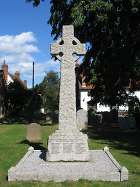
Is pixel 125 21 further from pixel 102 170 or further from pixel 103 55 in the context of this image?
pixel 102 170

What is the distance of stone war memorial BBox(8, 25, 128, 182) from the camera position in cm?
1178

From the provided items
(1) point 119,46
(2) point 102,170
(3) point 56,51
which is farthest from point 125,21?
(2) point 102,170

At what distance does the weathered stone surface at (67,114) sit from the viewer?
45.6ft

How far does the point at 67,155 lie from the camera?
13.9 m

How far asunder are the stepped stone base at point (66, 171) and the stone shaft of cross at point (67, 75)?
4.35 feet

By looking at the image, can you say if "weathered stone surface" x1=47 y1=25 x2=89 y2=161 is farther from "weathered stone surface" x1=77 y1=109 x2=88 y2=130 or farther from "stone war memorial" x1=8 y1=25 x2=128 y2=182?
"weathered stone surface" x1=77 y1=109 x2=88 y2=130

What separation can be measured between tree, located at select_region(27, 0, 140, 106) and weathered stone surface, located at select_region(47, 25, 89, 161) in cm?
1380

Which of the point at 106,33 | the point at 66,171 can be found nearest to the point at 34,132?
the point at 66,171

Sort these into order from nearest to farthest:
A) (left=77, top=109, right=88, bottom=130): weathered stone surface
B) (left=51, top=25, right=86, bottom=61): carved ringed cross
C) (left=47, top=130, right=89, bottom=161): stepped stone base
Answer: (left=47, top=130, right=89, bottom=161): stepped stone base, (left=51, top=25, right=86, bottom=61): carved ringed cross, (left=77, top=109, right=88, bottom=130): weathered stone surface

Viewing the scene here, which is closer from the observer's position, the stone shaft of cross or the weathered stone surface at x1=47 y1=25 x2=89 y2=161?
the weathered stone surface at x1=47 y1=25 x2=89 y2=161

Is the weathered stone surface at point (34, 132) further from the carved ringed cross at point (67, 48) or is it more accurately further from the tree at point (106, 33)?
the tree at point (106, 33)

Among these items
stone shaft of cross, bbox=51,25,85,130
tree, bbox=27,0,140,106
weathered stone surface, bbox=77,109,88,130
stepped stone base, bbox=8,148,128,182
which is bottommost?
stepped stone base, bbox=8,148,128,182

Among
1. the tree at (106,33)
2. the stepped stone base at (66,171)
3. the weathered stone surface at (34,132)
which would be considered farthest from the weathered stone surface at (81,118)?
the stepped stone base at (66,171)

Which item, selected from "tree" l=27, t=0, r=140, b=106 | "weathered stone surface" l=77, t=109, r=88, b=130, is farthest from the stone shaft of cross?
"weathered stone surface" l=77, t=109, r=88, b=130
